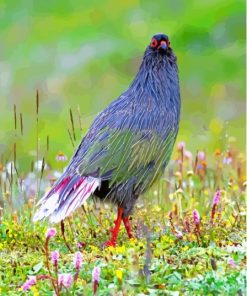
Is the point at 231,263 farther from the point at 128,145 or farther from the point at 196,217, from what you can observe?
the point at 128,145

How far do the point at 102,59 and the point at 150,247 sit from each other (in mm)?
12795

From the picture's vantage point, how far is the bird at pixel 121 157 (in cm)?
892

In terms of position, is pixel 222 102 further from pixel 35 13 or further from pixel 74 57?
pixel 35 13

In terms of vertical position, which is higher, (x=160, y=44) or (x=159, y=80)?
(x=160, y=44)

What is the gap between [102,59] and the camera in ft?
65.9

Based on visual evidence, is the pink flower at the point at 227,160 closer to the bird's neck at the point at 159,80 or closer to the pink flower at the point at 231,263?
the bird's neck at the point at 159,80

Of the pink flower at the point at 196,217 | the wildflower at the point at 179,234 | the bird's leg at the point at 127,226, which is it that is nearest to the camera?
the pink flower at the point at 196,217

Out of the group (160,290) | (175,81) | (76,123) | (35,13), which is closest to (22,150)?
(76,123)

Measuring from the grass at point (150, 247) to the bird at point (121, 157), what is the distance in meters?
0.28

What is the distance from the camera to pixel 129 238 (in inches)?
364

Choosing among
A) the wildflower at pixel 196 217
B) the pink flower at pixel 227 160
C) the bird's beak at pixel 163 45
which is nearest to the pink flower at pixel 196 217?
the wildflower at pixel 196 217

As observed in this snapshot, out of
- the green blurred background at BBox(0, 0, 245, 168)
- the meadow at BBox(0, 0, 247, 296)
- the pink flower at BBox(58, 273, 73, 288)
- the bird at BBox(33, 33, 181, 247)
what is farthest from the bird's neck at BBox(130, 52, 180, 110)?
the green blurred background at BBox(0, 0, 245, 168)

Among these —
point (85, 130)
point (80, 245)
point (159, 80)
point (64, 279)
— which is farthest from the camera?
point (85, 130)

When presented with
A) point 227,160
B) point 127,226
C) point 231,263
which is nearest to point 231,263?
point 231,263
